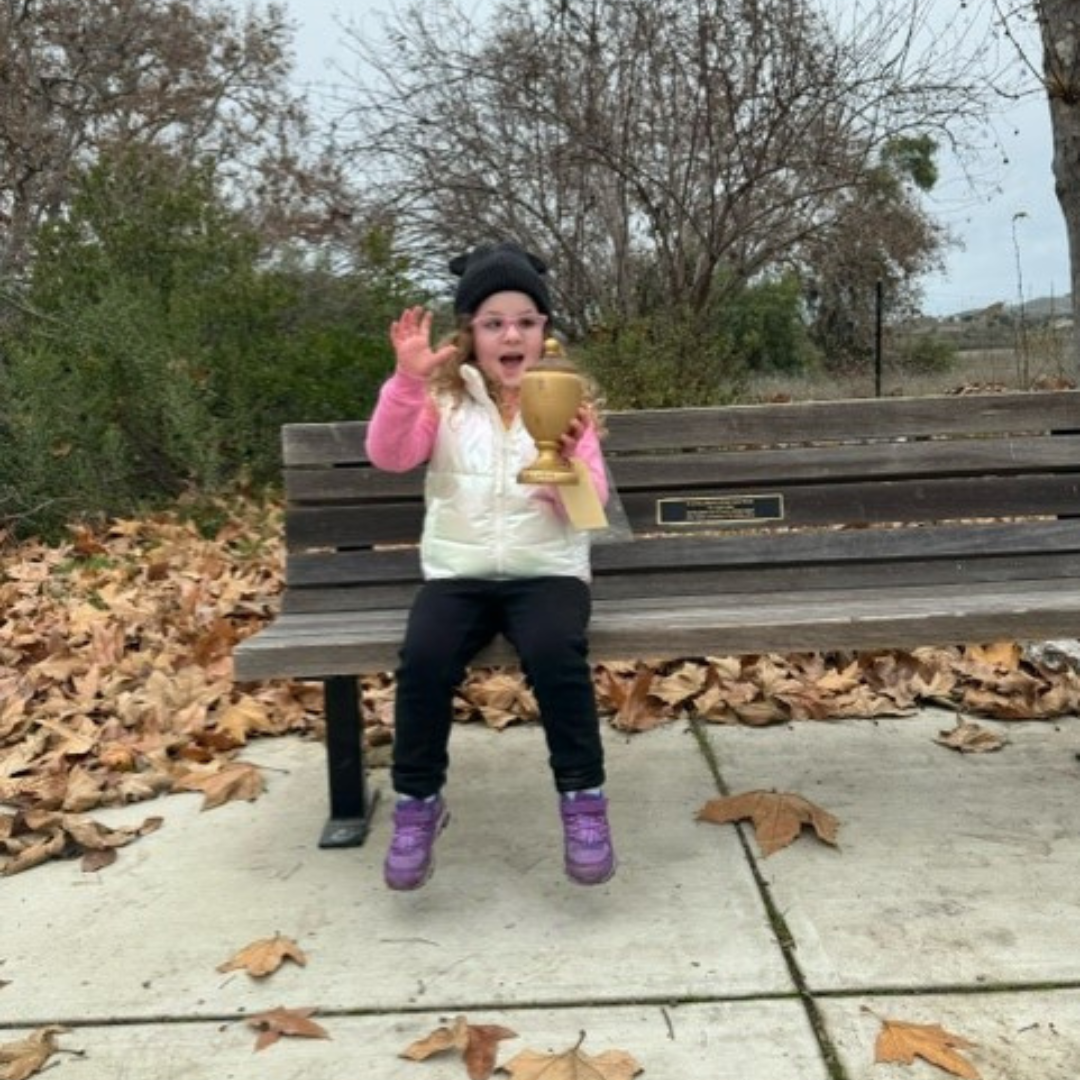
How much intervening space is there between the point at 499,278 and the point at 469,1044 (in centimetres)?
163

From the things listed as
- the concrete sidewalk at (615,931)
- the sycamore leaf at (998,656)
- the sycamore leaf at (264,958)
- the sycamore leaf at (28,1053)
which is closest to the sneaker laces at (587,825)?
the concrete sidewalk at (615,931)

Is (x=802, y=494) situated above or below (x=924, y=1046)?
above

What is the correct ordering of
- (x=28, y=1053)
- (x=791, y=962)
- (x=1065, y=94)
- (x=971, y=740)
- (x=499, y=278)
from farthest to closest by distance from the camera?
1. (x=1065, y=94)
2. (x=971, y=740)
3. (x=499, y=278)
4. (x=791, y=962)
5. (x=28, y=1053)

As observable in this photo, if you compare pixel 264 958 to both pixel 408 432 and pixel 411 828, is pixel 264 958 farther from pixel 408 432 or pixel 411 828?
pixel 408 432

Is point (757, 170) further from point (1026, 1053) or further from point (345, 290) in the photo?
point (1026, 1053)

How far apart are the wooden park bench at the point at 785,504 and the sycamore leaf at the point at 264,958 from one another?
0.96 meters

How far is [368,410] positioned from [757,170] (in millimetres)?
3869

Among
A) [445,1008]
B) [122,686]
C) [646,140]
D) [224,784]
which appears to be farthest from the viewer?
[646,140]

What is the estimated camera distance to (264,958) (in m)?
2.32

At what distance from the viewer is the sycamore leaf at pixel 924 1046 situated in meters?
1.93

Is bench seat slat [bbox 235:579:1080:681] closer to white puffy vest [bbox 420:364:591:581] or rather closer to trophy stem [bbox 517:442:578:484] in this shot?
white puffy vest [bbox 420:364:591:581]

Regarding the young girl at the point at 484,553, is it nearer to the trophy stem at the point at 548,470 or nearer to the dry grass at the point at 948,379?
the trophy stem at the point at 548,470

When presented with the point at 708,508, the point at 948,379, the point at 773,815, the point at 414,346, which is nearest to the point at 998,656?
the point at 708,508

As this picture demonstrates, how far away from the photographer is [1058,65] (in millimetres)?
4102
